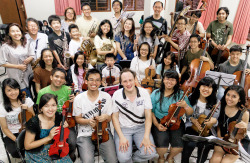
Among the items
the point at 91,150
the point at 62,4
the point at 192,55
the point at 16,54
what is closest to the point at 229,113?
the point at 192,55

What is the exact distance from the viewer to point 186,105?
1.94 meters

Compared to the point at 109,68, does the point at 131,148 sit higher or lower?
lower

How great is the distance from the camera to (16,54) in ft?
8.30

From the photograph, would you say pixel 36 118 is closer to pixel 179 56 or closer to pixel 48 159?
pixel 48 159

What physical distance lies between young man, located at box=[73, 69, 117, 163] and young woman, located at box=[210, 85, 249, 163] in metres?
1.09

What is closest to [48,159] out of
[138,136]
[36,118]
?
[36,118]

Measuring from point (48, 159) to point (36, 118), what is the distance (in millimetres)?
397

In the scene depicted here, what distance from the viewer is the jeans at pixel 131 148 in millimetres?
1881

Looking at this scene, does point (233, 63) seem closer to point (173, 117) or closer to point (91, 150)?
point (173, 117)

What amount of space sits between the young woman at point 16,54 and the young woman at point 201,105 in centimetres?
230

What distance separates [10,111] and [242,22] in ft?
15.6

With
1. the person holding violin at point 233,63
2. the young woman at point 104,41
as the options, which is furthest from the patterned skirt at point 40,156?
the person holding violin at point 233,63

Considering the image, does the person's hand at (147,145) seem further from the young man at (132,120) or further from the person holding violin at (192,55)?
the person holding violin at (192,55)

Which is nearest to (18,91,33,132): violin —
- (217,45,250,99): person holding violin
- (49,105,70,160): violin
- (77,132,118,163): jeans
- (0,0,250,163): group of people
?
(0,0,250,163): group of people
